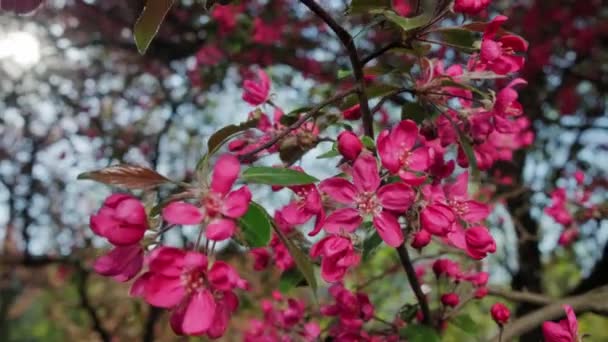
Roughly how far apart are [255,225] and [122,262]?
211mm

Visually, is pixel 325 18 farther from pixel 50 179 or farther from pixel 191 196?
pixel 50 179

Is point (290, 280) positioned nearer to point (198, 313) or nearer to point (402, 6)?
point (198, 313)

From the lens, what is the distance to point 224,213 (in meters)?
0.90

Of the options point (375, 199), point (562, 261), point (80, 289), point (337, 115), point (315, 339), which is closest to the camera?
point (375, 199)

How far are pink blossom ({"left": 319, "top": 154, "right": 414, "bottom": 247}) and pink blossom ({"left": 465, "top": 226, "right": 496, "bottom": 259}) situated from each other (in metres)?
0.16

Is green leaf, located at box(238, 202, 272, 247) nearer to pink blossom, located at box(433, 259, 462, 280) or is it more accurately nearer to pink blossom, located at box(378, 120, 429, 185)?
pink blossom, located at box(378, 120, 429, 185)

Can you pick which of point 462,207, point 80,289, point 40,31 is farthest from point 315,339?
point 40,31

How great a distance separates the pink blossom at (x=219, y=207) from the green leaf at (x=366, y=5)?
44 centimetres

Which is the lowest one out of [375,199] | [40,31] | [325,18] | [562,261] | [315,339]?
[562,261]

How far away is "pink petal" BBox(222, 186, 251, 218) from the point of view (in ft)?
2.95

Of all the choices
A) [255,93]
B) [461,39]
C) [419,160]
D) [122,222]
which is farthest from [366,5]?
[122,222]

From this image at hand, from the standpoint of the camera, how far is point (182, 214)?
883mm

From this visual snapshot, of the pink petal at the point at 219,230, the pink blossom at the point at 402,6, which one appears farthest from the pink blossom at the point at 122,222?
the pink blossom at the point at 402,6

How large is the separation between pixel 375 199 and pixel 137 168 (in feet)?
1.35
